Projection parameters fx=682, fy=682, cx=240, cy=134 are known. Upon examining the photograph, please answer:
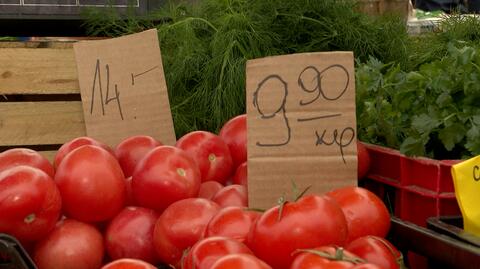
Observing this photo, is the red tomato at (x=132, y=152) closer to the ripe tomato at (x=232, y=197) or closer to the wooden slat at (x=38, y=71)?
the ripe tomato at (x=232, y=197)

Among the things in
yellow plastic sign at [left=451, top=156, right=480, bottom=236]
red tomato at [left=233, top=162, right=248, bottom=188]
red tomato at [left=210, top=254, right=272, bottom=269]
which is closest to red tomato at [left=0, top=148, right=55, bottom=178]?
red tomato at [left=233, top=162, right=248, bottom=188]

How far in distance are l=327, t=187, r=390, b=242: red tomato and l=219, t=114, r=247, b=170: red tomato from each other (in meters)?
0.46

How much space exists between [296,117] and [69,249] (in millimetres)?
582

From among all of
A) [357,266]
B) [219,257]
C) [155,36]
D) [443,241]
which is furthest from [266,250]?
[155,36]

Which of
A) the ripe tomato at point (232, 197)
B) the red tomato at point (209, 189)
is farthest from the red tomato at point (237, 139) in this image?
the ripe tomato at point (232, 197)

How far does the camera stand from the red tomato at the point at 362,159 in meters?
1.77

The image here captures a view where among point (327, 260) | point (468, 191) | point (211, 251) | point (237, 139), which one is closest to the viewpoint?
point (327, 260)

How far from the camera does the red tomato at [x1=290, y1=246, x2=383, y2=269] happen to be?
1.02 meters

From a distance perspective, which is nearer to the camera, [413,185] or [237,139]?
[413,185]

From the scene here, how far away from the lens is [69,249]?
4.65 feet

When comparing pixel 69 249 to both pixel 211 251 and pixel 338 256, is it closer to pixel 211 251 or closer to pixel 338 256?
pixel 211 251

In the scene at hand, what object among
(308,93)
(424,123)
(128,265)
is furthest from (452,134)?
(128,265)

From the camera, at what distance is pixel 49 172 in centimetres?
163

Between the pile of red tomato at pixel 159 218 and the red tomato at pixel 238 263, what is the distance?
0.06 meters
